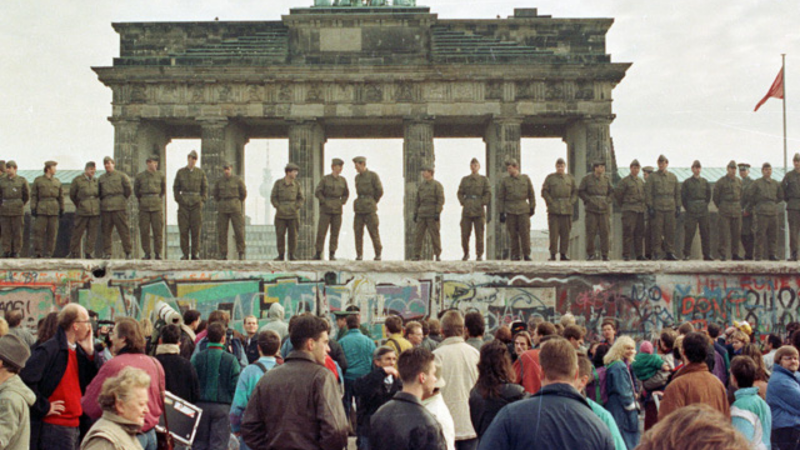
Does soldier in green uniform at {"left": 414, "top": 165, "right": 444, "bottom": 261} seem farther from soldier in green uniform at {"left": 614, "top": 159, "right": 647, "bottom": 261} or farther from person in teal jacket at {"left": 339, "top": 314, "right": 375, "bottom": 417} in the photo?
person in teal jacket at {"left": 339, "top": 314, "right": 375, "bottom": 417}

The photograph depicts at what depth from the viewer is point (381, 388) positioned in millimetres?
8352

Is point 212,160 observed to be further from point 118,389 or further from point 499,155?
point 118,389

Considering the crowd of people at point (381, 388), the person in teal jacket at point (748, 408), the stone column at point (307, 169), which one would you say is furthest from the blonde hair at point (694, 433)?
the stone column at point (307, 169)

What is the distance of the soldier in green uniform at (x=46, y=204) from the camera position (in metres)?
18.5

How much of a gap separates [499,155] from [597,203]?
502 inches

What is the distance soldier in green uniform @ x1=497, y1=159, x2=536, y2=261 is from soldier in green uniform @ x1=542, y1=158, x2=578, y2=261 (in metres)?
0.36

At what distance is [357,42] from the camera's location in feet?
105

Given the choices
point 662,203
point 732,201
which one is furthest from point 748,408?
point 732,201

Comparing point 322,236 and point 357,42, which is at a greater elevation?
point 357,42

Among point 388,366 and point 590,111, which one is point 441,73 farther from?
point 388,366

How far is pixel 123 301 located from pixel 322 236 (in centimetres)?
413

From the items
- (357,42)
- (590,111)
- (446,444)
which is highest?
(357,42)

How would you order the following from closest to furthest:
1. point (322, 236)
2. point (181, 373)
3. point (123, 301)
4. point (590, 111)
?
1. point (181, 373)
2. point (123, 301)
3. point (322, 236)
4. point (590, 111)

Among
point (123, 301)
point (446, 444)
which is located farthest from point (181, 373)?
point (123, 301)
